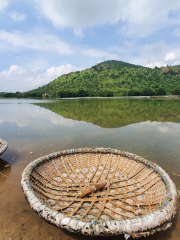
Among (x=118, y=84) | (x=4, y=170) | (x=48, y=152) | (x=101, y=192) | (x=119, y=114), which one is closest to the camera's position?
(x=101, y=192)

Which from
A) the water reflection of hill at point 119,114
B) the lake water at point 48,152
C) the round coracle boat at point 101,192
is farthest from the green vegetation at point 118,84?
the round coracle boat at point 101,192

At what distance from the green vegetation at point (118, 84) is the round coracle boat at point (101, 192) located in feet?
219

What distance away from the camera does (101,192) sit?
4031 mm

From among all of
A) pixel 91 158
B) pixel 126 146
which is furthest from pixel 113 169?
pixel 126 146

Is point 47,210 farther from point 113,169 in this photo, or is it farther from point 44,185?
point 113,169

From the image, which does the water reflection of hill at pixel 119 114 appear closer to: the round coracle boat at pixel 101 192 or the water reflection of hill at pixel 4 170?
the round coracle boat at pixel 101 192

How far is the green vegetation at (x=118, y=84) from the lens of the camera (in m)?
71.2

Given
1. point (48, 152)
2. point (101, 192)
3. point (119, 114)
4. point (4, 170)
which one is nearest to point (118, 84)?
point (119, 114)

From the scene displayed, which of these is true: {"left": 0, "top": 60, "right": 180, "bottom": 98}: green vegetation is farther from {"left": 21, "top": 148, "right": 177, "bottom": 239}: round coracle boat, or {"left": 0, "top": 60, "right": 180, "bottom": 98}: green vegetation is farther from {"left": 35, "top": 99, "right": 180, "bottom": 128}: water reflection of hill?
{"left": 21, "top": 148, "right": 177, "bottom": 239}: round coracle boat

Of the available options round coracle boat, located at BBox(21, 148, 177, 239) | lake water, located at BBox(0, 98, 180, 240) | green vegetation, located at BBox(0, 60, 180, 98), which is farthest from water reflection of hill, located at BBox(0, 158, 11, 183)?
green vegetation, located at BBox(0, 60, 180, 98)

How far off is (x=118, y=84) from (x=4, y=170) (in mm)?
84615

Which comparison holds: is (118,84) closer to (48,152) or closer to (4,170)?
(48,152)

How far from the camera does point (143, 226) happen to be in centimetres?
225

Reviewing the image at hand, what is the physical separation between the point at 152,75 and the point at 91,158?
335 feet
